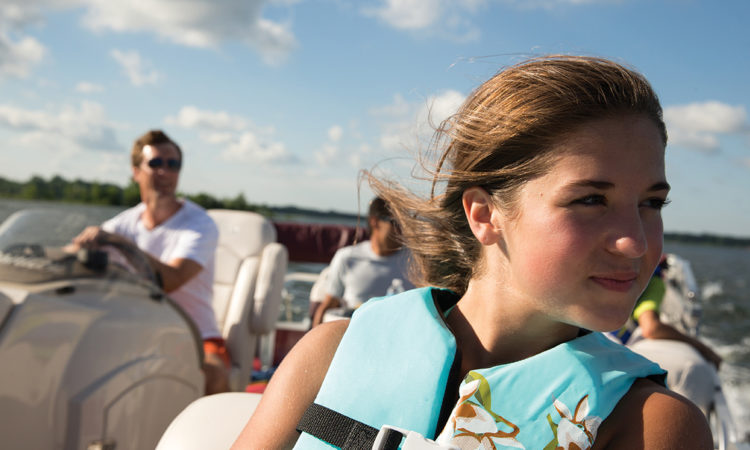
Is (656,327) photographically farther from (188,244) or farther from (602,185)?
(602,185)

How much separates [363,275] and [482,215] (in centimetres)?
321

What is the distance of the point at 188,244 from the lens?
10.7 feet

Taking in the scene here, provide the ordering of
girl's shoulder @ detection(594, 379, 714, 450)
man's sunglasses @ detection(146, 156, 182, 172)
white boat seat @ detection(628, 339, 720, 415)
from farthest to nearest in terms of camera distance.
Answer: man's sunglasses @ detection(146, 156, 182, 172) < white boat seat @ detection(628, 339, 720, 415) < girl's shoulder @ detection(594, 379, 714, 450)

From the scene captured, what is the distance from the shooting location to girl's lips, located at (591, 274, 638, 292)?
925mm

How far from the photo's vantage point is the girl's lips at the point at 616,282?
36.4 inches

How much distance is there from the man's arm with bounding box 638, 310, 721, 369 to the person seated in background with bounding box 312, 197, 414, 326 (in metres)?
1.52

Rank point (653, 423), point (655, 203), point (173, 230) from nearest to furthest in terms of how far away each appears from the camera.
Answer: point (653, 423) → point (655, 203) → point (173, 230)

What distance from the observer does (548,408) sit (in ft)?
3.10

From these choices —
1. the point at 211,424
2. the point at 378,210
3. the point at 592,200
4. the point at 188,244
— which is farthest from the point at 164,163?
the point at 592,200

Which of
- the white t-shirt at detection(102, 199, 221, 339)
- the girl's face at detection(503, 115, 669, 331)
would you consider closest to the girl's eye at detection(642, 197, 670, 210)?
the girl's face at detection(503, 115, 669, 331)

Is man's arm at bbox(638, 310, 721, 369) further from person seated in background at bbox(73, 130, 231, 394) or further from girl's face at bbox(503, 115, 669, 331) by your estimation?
girl's face at bbox(503, 115, 669, 331)

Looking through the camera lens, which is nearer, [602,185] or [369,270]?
[602,185]

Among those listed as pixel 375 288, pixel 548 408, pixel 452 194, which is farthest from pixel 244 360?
pixel 548 408

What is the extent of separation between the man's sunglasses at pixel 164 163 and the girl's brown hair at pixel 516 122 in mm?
2467
